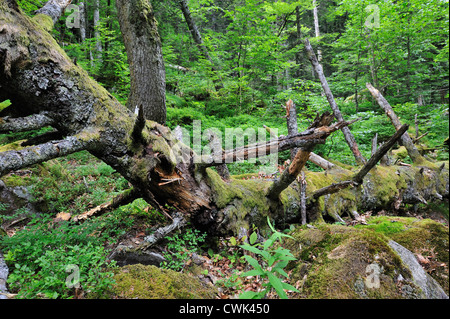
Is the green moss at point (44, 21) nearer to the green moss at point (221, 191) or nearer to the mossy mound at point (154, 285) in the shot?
the green moss at point (221, 191)

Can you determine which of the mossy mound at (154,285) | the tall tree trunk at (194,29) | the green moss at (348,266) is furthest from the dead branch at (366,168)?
the tall tree trunk at (194,29)

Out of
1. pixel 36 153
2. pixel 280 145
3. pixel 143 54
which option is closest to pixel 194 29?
pixel 143 54

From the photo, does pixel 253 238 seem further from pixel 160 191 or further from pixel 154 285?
pixel 160 191

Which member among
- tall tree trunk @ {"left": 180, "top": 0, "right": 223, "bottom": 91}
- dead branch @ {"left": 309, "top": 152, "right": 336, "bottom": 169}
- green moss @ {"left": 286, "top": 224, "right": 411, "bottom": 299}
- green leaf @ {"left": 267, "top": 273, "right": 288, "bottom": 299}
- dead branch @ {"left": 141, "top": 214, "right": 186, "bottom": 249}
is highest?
tall tree trunk @ {"left": 180, "top": 0, "right": 223, "bottom": 91}

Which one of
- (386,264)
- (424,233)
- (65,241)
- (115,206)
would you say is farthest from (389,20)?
(65,241)

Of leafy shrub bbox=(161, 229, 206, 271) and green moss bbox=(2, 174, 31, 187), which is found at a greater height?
green moss bbox=(2, 174, 31, 187)

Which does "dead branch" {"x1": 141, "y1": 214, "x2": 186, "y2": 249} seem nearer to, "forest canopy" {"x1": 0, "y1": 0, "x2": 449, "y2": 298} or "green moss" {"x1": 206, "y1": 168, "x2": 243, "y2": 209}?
"forest canopy" {"x1": 0, "y1": 0, "x2": 449, "y2": 298}

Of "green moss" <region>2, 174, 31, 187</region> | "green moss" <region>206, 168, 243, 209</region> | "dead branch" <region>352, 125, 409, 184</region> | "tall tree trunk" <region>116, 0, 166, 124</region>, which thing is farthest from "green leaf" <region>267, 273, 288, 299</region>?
"green moss" <region>2, 174, 31, 187</region>

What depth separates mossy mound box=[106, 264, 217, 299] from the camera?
186cm

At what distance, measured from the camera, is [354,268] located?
201 centimetres

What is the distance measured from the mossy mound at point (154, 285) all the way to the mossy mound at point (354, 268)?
3.38ft

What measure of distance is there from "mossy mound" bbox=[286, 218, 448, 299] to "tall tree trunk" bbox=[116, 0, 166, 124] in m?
4.08

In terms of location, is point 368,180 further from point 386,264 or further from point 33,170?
point 33,170

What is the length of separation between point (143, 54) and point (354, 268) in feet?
16.5
